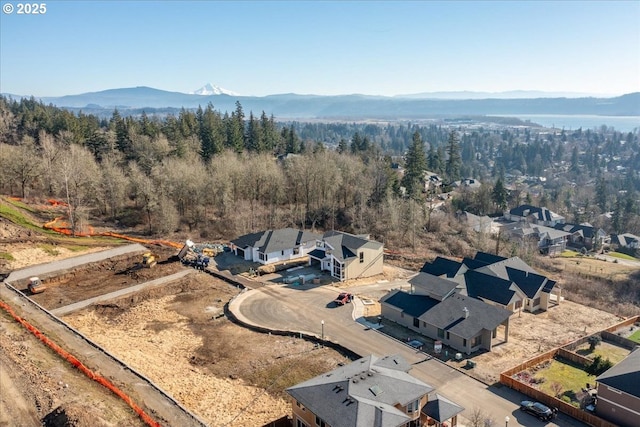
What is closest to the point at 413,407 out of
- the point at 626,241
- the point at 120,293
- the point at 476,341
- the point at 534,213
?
the point at 476,341

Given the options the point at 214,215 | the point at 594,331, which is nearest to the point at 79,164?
the point at 214,215

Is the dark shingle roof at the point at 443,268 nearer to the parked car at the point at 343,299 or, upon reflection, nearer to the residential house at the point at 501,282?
the residential house at the point at 501,282

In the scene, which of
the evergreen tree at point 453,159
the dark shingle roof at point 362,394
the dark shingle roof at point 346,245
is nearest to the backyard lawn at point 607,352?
the dark shingle roof at point 362,394

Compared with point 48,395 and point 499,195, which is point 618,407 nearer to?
point 48,395

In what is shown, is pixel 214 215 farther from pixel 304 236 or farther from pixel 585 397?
pixel 585 397

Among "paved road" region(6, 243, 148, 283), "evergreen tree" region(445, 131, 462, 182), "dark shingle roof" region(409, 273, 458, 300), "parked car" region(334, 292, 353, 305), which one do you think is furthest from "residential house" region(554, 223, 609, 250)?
"paved road" region(6, 243, 148, 283)

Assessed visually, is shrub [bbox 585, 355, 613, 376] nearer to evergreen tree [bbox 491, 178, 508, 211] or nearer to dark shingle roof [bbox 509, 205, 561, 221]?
evergreen tree [bbox 491, 178, 508, 211]

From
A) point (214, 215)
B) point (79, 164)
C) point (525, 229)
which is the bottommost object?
point (525, 229)
